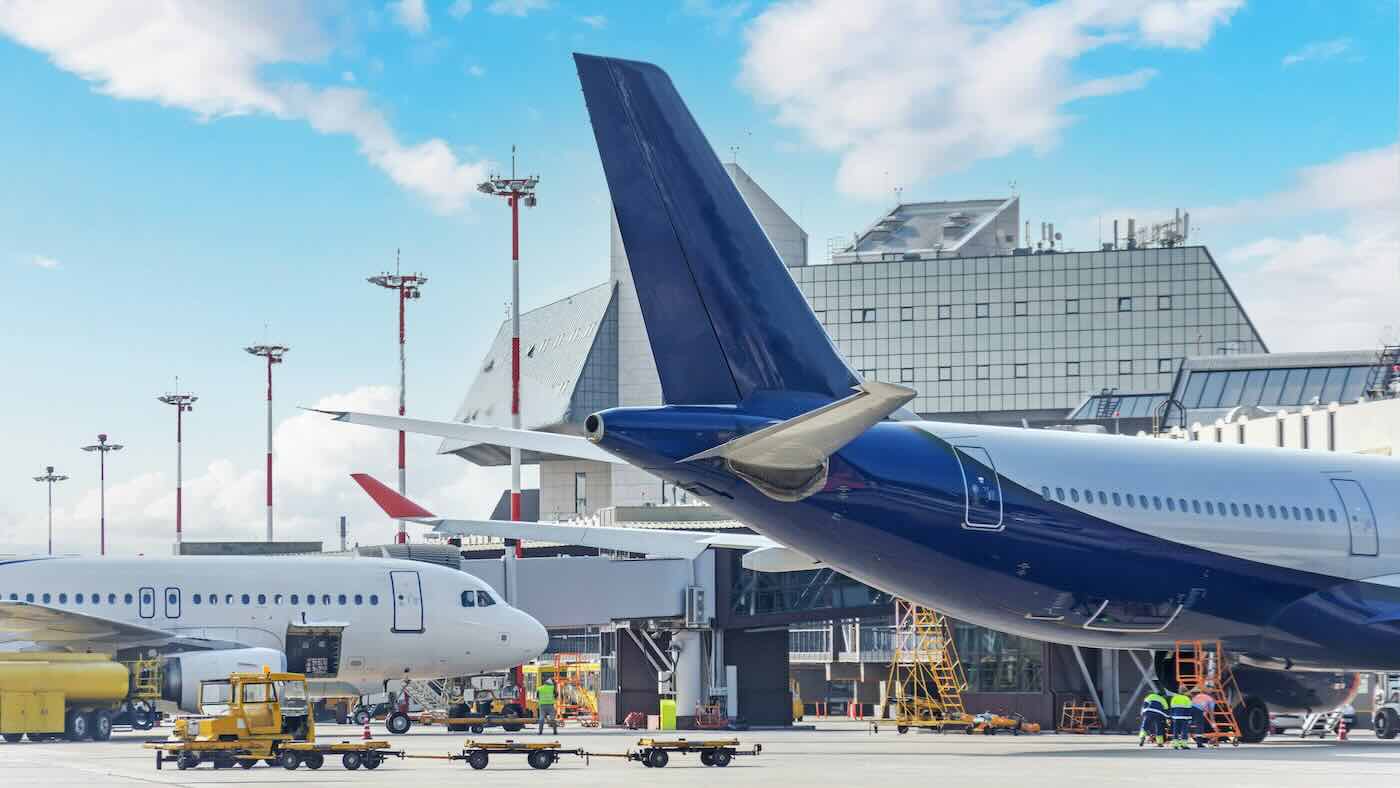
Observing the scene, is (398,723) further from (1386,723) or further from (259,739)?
(1386,723)

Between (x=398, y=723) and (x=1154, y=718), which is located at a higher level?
(x=1154, y=718)

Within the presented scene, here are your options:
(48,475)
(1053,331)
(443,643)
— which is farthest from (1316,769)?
(48,475)

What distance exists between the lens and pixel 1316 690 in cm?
3091

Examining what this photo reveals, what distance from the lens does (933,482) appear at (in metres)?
24.2

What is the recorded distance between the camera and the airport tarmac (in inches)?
766

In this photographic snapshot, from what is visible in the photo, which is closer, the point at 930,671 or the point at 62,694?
the point at 62,694

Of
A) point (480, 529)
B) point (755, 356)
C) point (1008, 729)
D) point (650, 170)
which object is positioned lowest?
point (1008, 729)

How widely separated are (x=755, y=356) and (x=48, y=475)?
10467 centimetres

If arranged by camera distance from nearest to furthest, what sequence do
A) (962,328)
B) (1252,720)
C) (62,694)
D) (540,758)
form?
(540,758) → (1252,720) → (62,694) → (962,328)

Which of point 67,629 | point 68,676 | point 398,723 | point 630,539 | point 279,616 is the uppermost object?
point 630,539

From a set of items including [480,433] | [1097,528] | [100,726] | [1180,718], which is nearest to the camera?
[480,433]

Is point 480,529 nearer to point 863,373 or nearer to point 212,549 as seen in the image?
point 212,549

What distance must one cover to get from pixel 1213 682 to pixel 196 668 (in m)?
19.3

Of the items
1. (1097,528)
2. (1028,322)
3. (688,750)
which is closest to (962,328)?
(1028,322)
